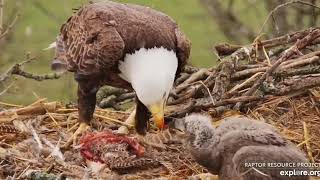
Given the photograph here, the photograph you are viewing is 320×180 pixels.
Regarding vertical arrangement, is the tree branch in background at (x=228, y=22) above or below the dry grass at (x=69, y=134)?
above

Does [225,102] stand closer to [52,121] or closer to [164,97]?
[164,97]

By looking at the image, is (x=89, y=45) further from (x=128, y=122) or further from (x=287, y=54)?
(x=287, y=54)

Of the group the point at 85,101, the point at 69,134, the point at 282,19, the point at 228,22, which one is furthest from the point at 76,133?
the point at 228,22

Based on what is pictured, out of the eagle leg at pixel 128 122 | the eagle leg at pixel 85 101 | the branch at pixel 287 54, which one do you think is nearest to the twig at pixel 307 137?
the branch at pixel 287 54

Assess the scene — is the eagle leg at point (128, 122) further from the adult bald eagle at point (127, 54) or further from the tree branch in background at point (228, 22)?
the tree branch in background at point (228, 22)

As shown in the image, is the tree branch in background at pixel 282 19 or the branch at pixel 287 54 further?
the tree branch in background at pixel 282 19

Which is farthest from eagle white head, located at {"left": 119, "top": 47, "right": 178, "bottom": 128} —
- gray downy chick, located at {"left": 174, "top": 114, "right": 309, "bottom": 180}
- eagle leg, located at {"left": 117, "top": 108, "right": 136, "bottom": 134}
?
eagle leg, located at {"left": 117, "top": 108, "right": 136, "bottom": 134}

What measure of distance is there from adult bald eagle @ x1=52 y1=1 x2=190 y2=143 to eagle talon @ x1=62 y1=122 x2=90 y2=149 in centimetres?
1

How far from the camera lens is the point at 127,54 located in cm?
570

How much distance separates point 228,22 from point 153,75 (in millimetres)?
3396

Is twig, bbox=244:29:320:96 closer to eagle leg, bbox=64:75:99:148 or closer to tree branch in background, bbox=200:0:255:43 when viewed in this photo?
eagle leg, bbox=64:75:99:148

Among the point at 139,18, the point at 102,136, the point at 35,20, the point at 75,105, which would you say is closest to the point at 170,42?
the point at 139,18

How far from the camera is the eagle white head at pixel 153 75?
539cm

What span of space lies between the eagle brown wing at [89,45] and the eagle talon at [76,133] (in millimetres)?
375
